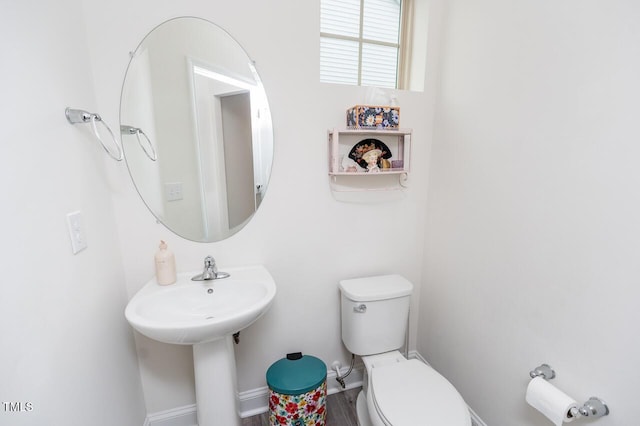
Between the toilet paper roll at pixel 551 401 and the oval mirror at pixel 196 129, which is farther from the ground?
the oval mirror at pixel 196 129

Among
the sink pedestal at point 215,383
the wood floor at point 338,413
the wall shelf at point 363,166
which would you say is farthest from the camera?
the wood floor at point 338,413

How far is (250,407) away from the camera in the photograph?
60.7 inches

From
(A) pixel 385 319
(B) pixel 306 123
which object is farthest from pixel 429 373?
(B) pixel 306 123

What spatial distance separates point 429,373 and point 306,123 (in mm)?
1283

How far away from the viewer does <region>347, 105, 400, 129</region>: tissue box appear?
1.33m

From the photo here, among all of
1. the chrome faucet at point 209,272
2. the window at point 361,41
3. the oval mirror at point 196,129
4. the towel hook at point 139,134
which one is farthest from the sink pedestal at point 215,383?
the window at point 361,41

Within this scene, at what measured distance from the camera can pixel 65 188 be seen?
846mm

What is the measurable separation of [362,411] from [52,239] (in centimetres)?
159

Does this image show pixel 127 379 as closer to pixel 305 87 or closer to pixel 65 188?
pixel 65 188

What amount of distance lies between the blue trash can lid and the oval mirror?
722 mm

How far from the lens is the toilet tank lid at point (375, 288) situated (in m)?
1.39

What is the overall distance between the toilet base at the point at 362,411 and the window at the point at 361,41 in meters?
1.83

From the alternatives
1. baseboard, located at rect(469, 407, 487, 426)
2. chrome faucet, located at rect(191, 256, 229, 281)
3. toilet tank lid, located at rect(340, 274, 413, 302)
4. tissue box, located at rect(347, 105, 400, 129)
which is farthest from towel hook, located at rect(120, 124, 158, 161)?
baseboard, located at rect(469, 407, 487, 426)

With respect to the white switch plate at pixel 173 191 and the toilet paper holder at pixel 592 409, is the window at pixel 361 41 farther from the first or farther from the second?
the toilet paper holder at pixel 592 409
